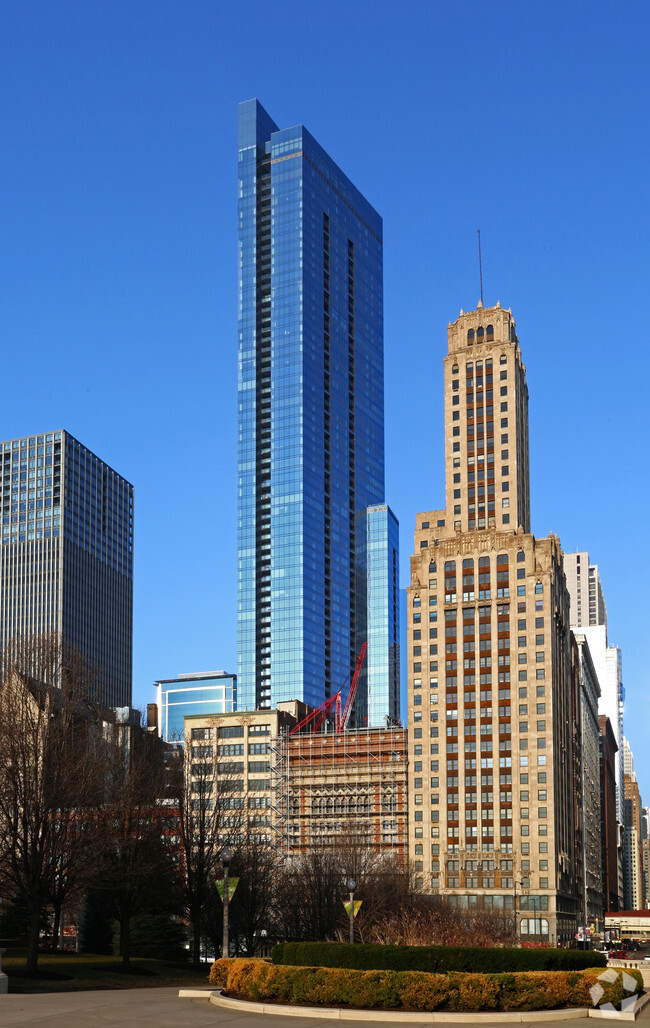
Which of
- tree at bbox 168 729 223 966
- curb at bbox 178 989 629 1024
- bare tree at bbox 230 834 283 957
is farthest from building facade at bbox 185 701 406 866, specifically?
curb at bbox 178 989 629 1024

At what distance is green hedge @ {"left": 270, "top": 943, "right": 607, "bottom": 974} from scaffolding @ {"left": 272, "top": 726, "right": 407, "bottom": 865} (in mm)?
122951

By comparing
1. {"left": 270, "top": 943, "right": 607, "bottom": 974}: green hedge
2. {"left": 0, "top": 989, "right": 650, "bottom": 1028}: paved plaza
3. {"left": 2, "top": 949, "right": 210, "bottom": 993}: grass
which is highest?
{"left": 270, "top": 943, "right": 607, "bottom": 974}: green hedge

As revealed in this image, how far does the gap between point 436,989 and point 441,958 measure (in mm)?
3005

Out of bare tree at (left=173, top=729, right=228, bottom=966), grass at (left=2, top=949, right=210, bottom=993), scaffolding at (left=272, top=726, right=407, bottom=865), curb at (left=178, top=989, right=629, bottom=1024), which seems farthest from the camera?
scaffolding at (left=272, top=726, right=407, bottom=865)

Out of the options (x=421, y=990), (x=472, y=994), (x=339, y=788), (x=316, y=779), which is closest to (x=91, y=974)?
(x=421, y=990)

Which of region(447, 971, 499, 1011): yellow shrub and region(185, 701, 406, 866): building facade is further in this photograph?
region(185, 701, 406, 866): building facade

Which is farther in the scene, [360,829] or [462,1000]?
[360,829]

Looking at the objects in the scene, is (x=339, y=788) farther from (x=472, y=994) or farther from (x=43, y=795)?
(x=472, y=994)

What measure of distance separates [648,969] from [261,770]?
126 meters

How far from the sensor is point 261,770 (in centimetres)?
18462

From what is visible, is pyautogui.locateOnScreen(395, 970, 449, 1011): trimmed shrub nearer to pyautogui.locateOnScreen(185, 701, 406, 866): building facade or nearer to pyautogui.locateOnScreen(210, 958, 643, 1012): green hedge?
pyautogui.locateOnScreen(210, 958, 643, 1012): green hedge

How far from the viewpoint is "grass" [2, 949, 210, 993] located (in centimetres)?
5503

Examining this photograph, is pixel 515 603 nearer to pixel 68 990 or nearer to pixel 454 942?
pixel 454 942

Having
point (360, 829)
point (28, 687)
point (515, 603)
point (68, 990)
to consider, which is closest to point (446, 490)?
point (515, 603)
